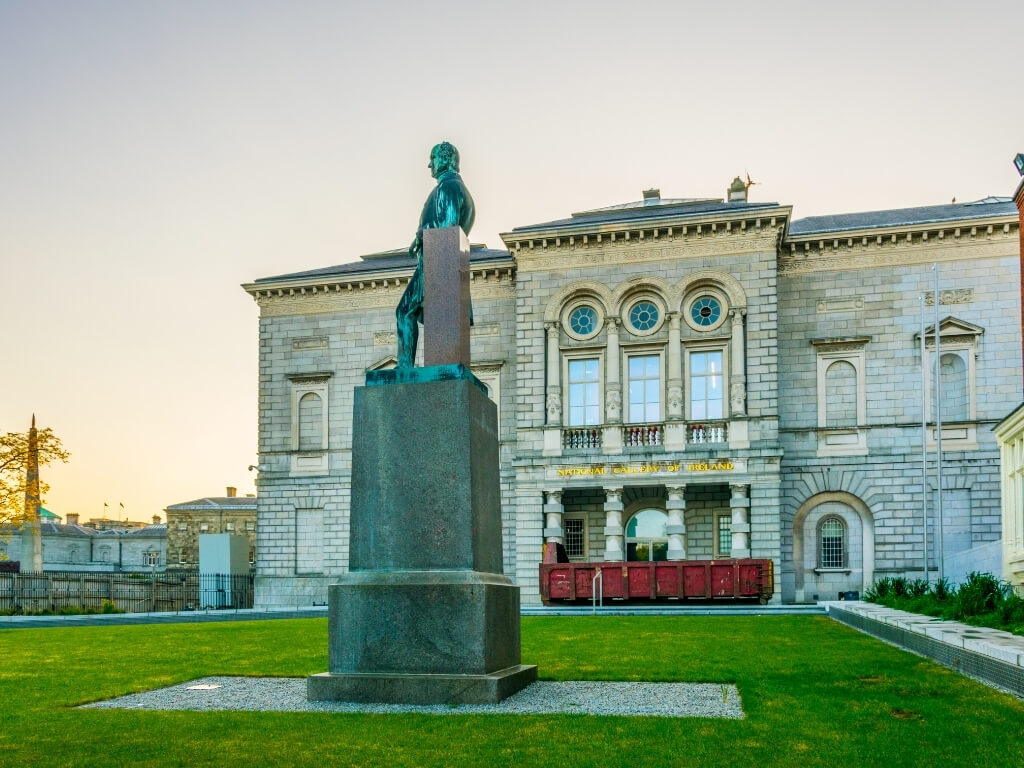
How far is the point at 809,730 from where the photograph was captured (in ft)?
29.8

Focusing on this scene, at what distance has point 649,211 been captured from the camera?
1946 inches

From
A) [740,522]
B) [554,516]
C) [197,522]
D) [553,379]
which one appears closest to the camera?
→ [740,522]

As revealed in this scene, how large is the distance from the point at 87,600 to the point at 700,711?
1511 inches

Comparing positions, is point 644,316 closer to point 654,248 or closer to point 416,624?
point 654,248

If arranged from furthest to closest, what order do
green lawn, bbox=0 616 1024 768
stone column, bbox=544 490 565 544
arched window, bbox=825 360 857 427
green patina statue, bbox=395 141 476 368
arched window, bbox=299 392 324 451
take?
arched window, bbox=299 392 324 451
stone column, bbox=544 490 565 544
arched window, bbox=825 360 857 427
green patina statue, bbox=395 141 476 368
green lawn, bbox=0 616 1024 768

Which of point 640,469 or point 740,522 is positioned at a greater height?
point 640,469

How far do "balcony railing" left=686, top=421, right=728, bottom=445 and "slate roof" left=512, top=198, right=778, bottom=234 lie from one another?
28.3 ft

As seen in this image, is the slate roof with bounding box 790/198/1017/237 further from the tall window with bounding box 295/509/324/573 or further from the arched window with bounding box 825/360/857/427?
the tall window with bounding box 295/509/324/573

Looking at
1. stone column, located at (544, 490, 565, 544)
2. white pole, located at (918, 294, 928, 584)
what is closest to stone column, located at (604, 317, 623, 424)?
stone column, located at (544, 490, 565, 544)

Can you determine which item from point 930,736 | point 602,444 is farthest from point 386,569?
point 602,444

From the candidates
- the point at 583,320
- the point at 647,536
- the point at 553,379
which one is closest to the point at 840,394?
the point at 647,536

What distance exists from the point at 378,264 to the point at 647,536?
63.1ft

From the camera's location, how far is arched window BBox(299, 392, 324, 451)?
51875mm

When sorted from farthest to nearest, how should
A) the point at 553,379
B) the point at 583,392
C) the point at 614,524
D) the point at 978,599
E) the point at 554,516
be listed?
the point at 583,392, the point at 553,379, the point at 554,516, the point at 614,524, the point at 978,599
